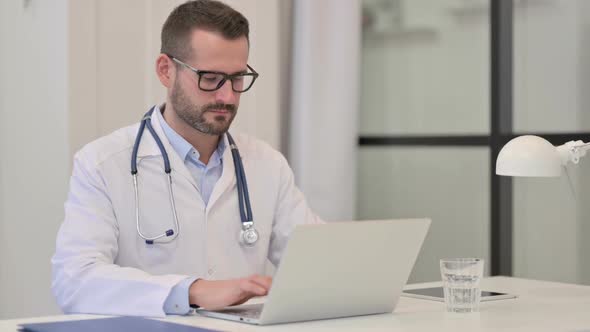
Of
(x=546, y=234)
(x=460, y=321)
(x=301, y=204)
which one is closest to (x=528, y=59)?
(x=546, y=234)

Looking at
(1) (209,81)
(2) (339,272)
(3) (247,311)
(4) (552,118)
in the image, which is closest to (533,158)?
(2) (339,272)

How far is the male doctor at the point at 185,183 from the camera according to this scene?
2297 millimetres

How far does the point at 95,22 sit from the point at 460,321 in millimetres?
1734

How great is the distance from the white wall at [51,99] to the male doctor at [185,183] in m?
0.59

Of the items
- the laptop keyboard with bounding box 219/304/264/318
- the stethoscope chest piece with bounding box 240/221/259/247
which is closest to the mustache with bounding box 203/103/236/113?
the stethoscope chest piece with bounding box 240/221/259/247

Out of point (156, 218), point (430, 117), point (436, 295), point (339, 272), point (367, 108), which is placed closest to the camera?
point (339, 272)

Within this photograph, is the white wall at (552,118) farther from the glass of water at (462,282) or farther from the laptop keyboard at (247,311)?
the laptop keyboard at (247,311)

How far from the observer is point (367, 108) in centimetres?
390

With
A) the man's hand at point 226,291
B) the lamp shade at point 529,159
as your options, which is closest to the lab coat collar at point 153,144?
the man's hand at point 226,291

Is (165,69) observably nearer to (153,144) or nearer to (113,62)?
(153,144)

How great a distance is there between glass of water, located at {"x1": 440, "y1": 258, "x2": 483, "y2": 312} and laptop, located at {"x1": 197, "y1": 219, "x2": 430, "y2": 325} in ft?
0.33

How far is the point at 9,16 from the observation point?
3.26 metres

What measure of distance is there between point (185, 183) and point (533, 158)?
86 centimetres

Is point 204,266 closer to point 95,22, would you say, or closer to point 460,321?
point 460,321
